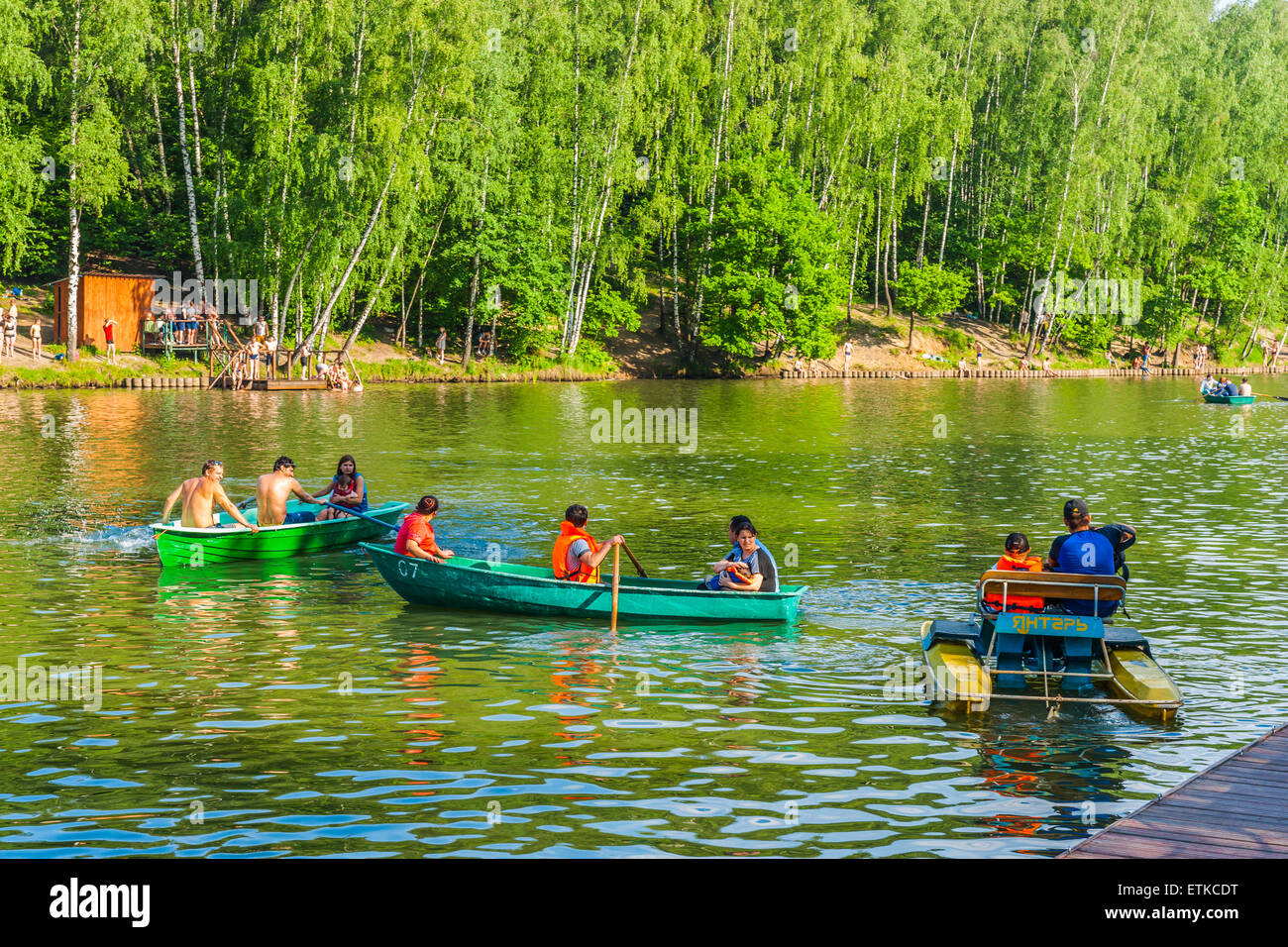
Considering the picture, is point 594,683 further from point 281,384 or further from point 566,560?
point 281,384

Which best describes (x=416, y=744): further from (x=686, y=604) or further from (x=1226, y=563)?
(x=1226, y=563)

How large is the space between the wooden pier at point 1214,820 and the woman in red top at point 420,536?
36.9 ft

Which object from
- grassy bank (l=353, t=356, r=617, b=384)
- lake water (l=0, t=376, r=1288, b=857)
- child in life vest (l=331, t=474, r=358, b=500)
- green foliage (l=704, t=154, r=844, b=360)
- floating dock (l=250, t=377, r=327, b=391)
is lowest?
lake water (l=0, t=376, r=1288, b=857)

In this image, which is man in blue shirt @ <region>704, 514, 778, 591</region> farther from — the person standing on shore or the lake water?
the person standing on shore

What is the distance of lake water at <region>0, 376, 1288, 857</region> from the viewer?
10.3 metres

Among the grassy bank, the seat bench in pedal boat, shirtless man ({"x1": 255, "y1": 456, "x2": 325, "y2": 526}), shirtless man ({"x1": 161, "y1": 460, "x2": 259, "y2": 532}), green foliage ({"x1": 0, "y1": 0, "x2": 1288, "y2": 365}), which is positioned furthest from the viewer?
the grassy bank

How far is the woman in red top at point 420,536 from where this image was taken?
18.7 meters

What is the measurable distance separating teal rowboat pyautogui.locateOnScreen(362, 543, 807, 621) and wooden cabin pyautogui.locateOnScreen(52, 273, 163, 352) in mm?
44132

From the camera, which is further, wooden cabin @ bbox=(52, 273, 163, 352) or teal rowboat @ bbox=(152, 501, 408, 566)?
wooden cabin @ bbox=(52, 273, 163, 352)

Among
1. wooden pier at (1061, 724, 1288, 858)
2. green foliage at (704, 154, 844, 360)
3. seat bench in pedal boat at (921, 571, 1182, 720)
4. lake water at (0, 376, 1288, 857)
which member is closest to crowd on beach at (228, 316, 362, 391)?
lake water at (0, 376, 1288, 857)

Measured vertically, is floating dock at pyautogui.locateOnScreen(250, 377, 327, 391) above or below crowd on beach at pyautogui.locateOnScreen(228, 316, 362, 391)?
below

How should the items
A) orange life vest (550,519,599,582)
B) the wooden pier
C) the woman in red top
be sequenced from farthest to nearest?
1. the woman in red top
2. orange life vest (550,519,599,582)
3. the wooden pier

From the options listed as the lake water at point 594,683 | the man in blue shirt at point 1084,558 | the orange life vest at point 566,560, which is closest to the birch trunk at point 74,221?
the lake water at point 594,683

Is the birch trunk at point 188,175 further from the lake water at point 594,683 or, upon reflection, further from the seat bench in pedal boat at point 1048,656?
the seat bench in pedal boat at point 1048,656
